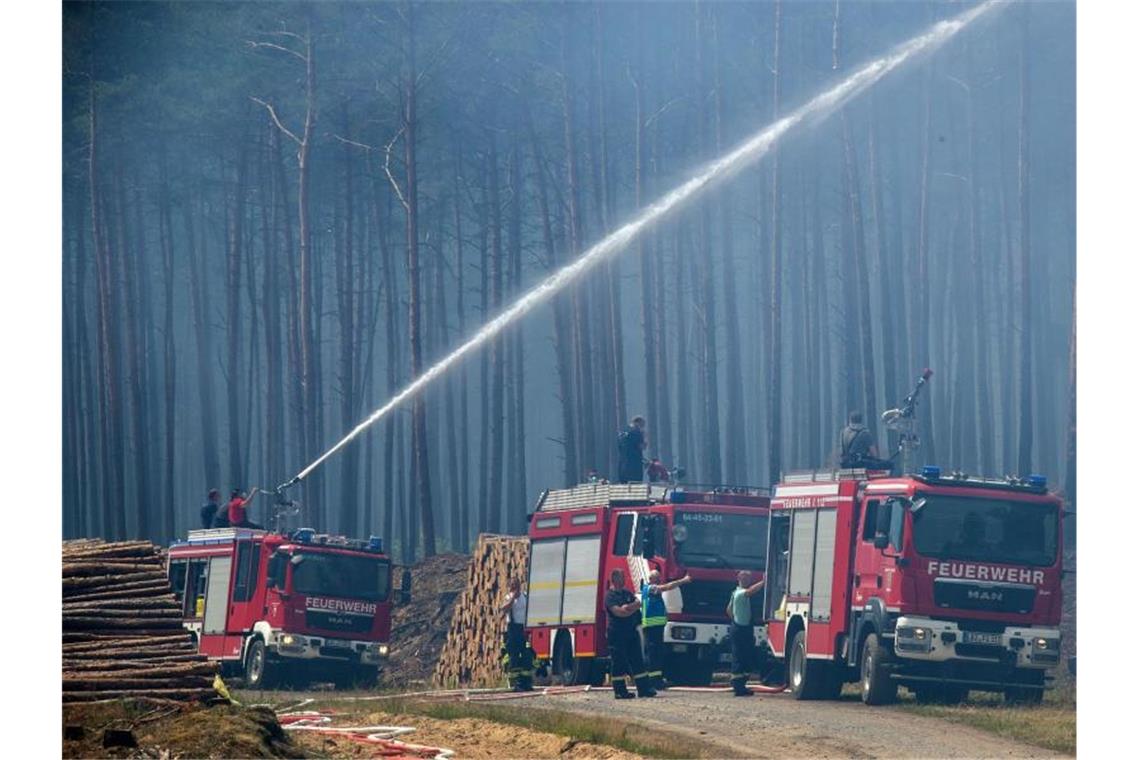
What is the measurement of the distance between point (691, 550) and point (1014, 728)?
7.32 meters

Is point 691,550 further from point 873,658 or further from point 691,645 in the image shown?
point 873,658

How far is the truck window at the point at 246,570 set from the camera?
32.1m

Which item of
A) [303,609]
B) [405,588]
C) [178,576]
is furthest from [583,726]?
[178,576]

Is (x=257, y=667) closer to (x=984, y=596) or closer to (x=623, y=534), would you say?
(x=623, y=534)

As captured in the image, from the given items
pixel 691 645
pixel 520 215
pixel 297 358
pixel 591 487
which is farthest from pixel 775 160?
pixel 691 645

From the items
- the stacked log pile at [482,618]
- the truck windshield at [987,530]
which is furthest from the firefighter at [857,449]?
the stacked log pile at [482,618]

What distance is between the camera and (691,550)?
26312 millimetres

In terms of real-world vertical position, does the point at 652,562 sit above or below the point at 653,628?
above

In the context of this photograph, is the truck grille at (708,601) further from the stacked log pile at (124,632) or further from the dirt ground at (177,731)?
the dirt ground at (177,731)

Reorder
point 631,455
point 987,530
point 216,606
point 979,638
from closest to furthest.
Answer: point 979,638 → point 987,530 → point 631,455 → point 216,606

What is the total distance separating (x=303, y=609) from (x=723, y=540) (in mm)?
8361

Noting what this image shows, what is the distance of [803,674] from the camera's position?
2427 centimetres

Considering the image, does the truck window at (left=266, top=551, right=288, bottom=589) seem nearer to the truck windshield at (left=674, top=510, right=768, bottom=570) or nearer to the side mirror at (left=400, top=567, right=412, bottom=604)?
the side mirror at (left=400, top=567, right=412, bottom=604)

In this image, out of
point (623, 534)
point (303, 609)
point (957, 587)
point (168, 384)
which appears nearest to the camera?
point (957, 587)
